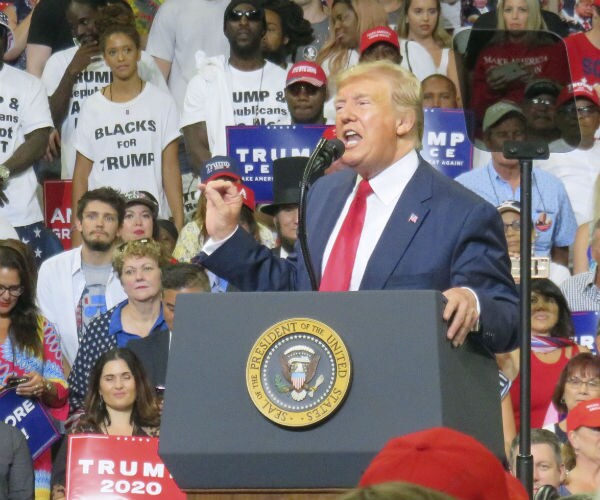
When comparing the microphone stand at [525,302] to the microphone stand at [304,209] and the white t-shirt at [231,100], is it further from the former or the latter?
the white t-shirt at [231,100]

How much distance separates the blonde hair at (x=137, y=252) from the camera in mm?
7426

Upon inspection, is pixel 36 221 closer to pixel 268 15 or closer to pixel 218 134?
pixel 218 134

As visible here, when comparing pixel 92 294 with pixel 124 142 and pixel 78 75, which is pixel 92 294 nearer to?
pixel 124 142

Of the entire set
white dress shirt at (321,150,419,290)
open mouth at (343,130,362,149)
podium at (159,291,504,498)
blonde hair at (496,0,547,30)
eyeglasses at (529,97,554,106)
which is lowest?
podium at (159,291,504,498)

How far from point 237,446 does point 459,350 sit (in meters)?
0.53

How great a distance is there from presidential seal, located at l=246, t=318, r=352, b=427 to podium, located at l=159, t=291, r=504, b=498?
0.02m

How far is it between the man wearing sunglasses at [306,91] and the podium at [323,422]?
18.8 ft

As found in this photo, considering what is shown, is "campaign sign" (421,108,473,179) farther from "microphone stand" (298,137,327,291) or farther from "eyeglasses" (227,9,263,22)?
"microphone stand" (298,137,327,291)

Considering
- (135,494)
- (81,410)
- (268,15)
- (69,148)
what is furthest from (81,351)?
(268,15)

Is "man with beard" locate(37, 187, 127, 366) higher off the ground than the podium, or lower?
higher

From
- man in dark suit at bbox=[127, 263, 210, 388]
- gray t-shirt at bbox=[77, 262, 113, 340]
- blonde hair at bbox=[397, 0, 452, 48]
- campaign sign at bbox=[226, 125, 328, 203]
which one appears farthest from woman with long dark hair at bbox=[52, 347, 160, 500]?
blonde hair at bbox=[397, 0, 452, 48]

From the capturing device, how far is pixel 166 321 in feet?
23.7

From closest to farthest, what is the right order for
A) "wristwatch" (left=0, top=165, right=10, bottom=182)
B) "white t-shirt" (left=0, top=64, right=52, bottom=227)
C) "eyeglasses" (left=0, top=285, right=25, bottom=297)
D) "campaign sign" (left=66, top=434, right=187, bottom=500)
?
"campaign sign" (left=66, top=434, right=187, bottom=500)
"eyeglasses" (left=0, top=285, right=25, bottom=297)
"wristwatch" (left=0, top=165, right=10, bottom=182)
"white t-shirt" (left=0, top=64, right=52, bottom=227)

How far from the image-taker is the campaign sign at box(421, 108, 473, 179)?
8188mm
